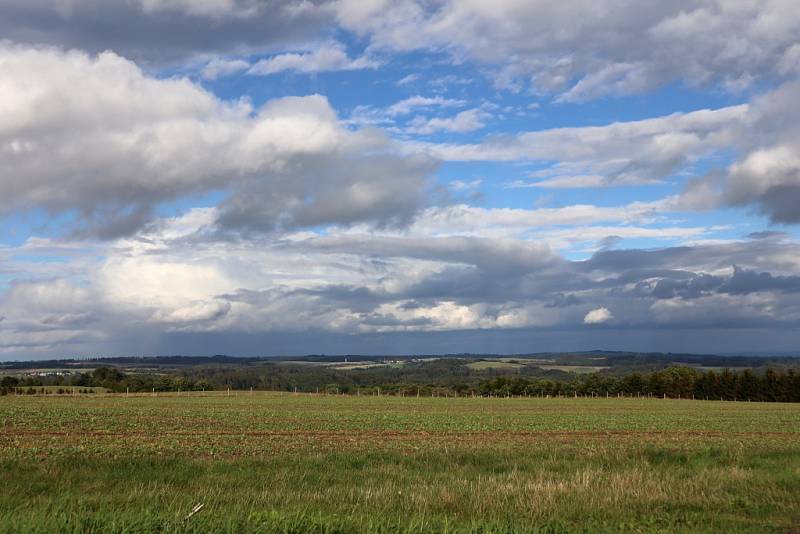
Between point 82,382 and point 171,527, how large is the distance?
467 ft

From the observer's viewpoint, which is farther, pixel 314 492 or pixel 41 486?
pixel 41 486

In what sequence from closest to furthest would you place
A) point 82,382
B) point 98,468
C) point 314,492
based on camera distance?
point 314,492
point 98,468
point 82,382

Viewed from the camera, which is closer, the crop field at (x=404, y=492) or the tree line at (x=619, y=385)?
the crop field at (x=404, y=492)

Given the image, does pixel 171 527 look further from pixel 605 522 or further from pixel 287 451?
pixel 287 451

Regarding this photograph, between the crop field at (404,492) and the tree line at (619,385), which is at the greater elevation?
the crop field at (404,492)

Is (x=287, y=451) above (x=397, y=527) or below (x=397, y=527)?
below

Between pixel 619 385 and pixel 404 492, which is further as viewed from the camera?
pixel 619 385

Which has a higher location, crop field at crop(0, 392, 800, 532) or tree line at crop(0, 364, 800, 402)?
crop field at crop(0, 392, 800, 532)

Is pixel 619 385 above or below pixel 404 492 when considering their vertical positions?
below

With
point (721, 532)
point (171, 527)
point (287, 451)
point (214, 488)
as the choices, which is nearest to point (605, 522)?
point (721, 532)

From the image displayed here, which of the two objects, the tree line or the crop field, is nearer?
the crop field

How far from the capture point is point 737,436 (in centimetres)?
3884

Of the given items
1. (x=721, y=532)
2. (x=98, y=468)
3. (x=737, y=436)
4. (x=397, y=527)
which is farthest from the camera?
(x=737, y=436)

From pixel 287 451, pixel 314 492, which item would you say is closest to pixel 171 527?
pixel 314 492
